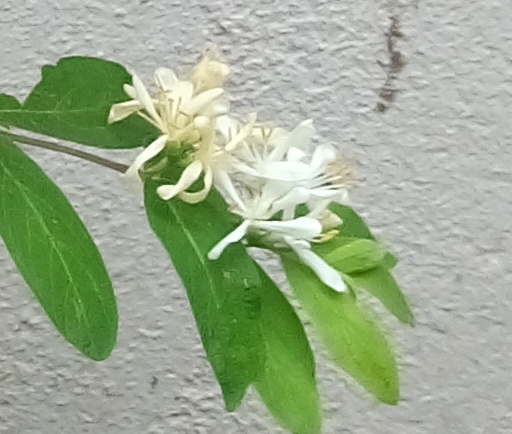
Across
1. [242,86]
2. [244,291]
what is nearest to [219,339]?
[244,291]

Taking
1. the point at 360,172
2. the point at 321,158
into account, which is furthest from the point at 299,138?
the point at 360,172

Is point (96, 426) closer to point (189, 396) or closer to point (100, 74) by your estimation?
point (189, 396)

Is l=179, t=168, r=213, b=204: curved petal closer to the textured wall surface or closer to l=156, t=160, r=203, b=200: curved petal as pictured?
l=156, t=160, r=203, b=200: curved petal

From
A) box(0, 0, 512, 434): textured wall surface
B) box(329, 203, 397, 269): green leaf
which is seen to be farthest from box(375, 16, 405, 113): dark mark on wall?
box(329, 203, 397, 269): green leaf

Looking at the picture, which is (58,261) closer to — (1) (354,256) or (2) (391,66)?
(1) (354,256)

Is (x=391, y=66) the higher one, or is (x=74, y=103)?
(x=74, y=103)

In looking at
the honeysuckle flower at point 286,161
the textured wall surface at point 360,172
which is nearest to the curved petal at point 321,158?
the honeysuckle flower at point 286,161
